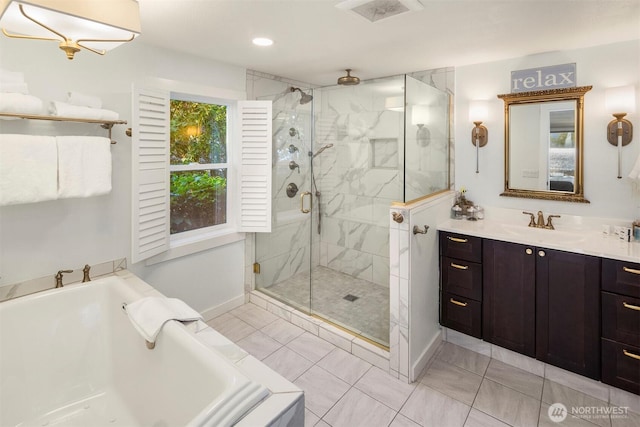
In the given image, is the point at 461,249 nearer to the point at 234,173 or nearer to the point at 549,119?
the point at 549,119

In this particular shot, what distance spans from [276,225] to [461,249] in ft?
5.60

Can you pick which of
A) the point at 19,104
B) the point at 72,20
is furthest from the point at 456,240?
the point at 19,104

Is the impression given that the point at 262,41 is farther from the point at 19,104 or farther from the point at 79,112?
the point at 19,104

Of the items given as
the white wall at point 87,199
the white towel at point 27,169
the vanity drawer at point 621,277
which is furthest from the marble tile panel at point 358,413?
the white towel at point 27,169

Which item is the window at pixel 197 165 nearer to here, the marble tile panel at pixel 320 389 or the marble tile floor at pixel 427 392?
the marble tile floor at pixel 427 392

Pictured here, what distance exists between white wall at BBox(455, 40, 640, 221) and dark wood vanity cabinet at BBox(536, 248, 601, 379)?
673 millimetres

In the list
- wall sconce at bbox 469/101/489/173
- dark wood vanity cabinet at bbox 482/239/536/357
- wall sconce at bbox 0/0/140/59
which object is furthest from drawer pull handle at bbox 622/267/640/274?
wall sconce at bbox 0/0/140/59

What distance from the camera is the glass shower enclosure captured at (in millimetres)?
2613

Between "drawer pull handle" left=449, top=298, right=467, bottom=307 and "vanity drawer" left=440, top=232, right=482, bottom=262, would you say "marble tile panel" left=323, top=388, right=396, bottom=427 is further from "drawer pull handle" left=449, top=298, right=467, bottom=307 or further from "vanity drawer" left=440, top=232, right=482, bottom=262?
"vanity drawer" left=440, top=232, right=482, bottom=262

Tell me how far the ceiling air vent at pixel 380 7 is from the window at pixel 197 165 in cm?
171

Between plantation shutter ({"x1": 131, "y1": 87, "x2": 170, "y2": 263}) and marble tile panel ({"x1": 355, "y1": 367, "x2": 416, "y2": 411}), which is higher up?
plantation shutter ({"x1": 131, "y1": 87, "x2": 170, "y2": 263})

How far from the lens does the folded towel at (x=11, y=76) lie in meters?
1.73

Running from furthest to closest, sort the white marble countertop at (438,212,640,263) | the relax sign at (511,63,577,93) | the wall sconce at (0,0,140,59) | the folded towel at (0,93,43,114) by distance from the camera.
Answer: the relax sign at (511,63,577,93) → the white marble countertop at (438,212,640,263) → the folded towel at (0,93,43,114) → the wall sconce at (0,0,140,59)

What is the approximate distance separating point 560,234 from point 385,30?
1937 mm
